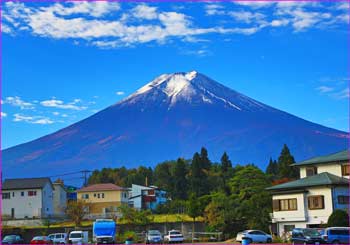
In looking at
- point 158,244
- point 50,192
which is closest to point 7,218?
point 50,192

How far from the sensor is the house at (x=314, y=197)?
143 feet

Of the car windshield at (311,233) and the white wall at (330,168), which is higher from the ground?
the white wall at (330,168)

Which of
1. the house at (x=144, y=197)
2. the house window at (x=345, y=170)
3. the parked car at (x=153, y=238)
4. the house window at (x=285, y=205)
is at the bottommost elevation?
the parked car at (x=153, y=238)

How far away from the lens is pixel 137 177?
10025cm

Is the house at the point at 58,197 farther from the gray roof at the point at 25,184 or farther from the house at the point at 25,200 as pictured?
the house at the point at 25,200

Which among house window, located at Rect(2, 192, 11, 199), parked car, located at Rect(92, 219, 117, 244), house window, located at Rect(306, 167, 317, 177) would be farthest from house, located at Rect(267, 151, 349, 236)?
house window, located at Rect(2, 192, 11, 199)

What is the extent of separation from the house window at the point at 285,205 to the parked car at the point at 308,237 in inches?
449

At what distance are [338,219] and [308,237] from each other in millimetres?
8128

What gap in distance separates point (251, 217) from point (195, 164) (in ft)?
104

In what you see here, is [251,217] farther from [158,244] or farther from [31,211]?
[31,211]

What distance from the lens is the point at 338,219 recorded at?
128 feet

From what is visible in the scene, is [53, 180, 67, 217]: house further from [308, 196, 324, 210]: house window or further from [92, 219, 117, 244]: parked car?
[308, 196, 324, 210]: house window

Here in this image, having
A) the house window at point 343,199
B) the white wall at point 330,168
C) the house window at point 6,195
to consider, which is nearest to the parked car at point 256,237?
the house window at point 343,199

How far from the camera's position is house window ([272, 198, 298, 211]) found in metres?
45.8
